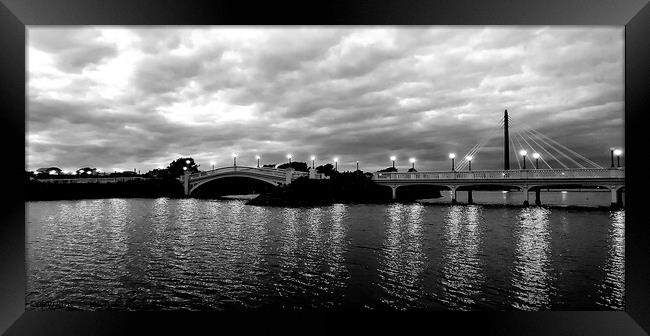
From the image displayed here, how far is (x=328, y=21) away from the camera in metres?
4.03

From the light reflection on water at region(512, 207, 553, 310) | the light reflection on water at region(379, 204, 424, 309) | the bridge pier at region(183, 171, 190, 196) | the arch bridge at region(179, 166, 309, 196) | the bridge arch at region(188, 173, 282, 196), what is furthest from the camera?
the bridge pier at region(183, 171, 190, 196)

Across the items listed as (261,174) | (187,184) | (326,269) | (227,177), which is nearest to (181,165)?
(187,184)

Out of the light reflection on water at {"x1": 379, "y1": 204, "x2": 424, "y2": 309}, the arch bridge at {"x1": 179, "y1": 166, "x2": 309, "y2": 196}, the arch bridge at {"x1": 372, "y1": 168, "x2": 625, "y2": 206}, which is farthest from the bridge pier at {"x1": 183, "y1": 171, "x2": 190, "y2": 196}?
the light reflection on water at {"x1": 379, "y1": 204, "x2": 424, "y2": 309}

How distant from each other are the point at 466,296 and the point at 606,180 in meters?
29.0

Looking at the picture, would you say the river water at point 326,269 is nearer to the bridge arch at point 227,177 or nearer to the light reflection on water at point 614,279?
the light reflection on water at point 614,279

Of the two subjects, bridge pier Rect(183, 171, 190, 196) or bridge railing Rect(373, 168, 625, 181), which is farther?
bridge pier Rect(183, 171, 190, 196)

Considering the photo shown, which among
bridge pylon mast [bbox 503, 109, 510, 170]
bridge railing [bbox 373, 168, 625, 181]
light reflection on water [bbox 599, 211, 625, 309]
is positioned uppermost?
bridge pylon mast [bbox 503, 109, 510, 170]

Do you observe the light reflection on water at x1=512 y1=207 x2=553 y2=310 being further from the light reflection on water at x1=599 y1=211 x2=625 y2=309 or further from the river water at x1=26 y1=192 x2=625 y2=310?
the light reflection on water at x1=599 y1=211 x2=625 y2=309

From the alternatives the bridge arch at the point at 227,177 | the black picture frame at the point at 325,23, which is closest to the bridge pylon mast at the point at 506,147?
the bridge arch at the point at 227,177

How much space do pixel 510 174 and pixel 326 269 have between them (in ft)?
92.8

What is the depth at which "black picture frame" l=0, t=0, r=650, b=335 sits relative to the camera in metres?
3.63

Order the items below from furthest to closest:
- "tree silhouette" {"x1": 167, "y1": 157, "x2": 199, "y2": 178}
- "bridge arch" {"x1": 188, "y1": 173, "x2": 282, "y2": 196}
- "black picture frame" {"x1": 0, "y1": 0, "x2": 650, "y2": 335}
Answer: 1. "tree silhouette" {"x1": 167, "y1": 157, "x2": 199, "y2": 178}
2. "bridge arch" {"x1": 188, "y1": 173, "x2": 282, "y2": 196}
3. "black picture frame" {"x1": 0, "y1": 0, "x2": 650, "y2": 335}

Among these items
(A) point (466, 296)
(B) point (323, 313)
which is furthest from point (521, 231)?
(B) point (323, 313)

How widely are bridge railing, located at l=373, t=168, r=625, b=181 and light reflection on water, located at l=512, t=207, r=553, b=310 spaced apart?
16.6 m
